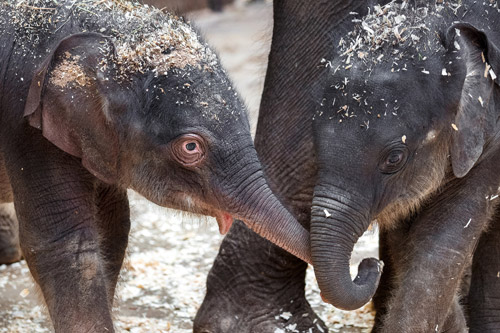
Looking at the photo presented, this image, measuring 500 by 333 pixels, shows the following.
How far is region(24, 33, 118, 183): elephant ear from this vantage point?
4.28m

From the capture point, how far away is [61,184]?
14.7 feet

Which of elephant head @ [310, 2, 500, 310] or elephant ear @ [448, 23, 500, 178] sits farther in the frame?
elephant ear @ [448, 23, 500, 178]

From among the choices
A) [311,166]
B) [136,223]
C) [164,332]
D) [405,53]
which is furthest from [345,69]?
[136,223]

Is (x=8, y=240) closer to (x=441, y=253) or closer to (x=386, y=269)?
(x=386, y=269)

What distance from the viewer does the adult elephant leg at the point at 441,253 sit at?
190 inches

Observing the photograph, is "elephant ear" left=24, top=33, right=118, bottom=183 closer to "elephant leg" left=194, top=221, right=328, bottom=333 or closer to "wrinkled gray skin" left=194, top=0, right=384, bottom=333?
"wrinkled gray skin" left=194, top=0, right=384, bottom=333

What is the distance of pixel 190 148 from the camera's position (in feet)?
13.9

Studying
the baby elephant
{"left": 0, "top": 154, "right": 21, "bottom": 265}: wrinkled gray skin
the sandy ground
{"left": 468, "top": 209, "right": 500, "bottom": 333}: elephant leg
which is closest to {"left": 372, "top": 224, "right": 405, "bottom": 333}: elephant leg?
the sandy ground

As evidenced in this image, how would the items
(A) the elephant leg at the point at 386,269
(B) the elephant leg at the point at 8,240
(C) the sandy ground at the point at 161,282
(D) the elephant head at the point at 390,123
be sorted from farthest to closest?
1. (B) the elephant leg at the point at 8,240
2. (C) the sandy ground at the point at 161,282
3. (A) the elephant leg at the point at 386,269
4. (D) the elephant head at the point at 390,123

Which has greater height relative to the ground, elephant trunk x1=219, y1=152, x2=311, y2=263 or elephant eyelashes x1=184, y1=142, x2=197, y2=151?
elephant eyelashes x1=184, y1=142, x2=197, y2=151

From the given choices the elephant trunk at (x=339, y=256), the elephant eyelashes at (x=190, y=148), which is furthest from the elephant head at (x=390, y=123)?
the elephant eyelashes at (x=190, y=148)

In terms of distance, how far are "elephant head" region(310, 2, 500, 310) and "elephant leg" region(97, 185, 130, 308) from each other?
91 centimetres

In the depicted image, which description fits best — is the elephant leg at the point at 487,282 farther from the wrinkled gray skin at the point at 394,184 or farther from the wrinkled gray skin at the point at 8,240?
the wrinkled gray skin at the point at 8,240

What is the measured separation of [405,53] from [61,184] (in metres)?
1.45
